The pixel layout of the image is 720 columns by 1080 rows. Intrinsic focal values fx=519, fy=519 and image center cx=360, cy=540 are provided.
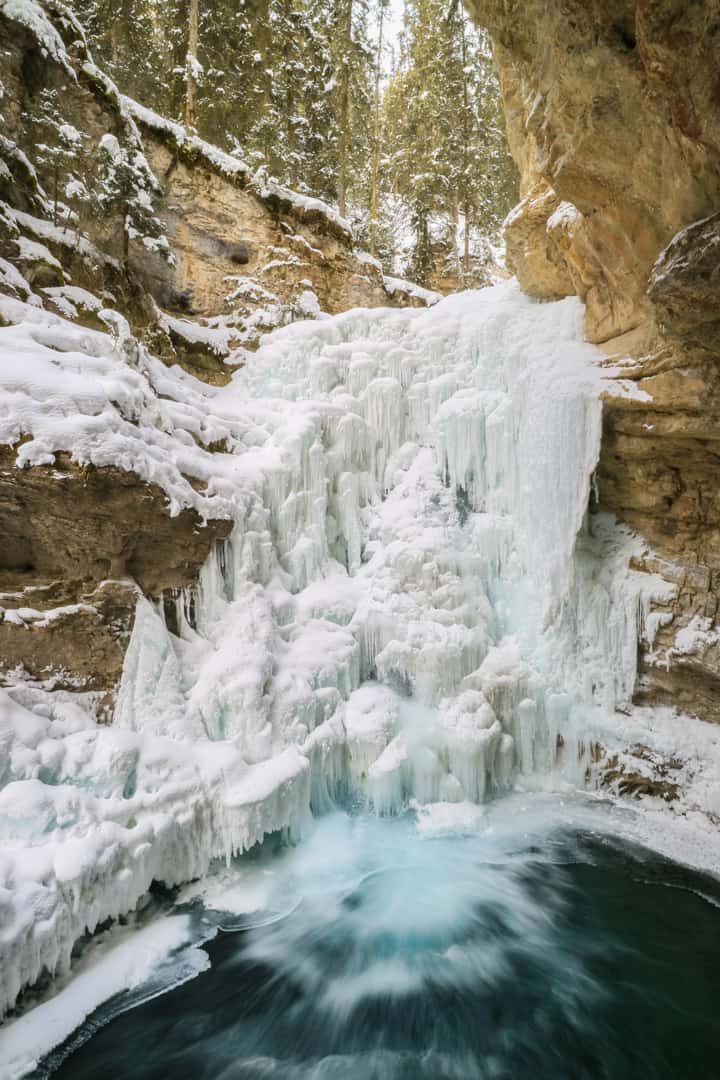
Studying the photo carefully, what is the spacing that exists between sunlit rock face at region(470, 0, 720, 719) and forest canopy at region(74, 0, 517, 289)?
8521mm

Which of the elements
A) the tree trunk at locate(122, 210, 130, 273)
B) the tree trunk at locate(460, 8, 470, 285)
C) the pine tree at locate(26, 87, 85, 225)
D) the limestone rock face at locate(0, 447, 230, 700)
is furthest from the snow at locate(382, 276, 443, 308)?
the limestone rock face at locate(0, 447, 230, 700)

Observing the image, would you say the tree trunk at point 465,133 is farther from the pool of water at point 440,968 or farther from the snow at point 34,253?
the pool of water at point 440,968

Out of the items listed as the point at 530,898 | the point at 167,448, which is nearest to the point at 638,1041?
the point at 530,898

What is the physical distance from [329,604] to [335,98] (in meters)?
15.2

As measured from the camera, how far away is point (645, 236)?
4848 mm

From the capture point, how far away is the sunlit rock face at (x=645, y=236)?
11.3 feet

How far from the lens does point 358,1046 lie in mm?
3449

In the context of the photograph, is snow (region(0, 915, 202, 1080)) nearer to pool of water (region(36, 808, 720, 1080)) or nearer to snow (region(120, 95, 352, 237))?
pool of water (region(36, 808, 720, 1080))

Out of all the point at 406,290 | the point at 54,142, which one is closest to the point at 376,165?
the point at 406,290

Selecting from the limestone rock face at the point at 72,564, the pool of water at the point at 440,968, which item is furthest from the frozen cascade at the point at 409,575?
the pool of water at the point at 440,968

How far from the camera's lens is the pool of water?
133 inches

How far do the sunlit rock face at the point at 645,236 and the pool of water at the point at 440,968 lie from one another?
8.40 feet

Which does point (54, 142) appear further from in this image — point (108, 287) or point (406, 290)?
point (406, 290)

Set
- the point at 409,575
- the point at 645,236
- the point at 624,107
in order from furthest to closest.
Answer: the point at 409,575, the point at 645,236, the point at 624,107
